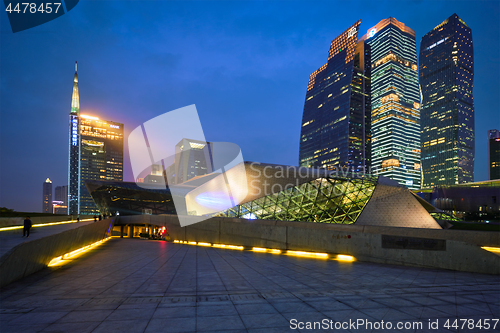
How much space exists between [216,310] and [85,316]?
261cm

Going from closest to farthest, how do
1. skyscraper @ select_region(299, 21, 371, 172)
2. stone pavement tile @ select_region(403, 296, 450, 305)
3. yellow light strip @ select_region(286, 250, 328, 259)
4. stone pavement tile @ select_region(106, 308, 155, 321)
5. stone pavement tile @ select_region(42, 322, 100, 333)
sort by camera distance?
1. stone pavement tile @ select_region(42, 322, 100, 333)
2. stone pavement tile @ select_region(106, 308, 155, 321)
3. stone pavement tile @ select_region(403, 296, 450, 305)
4. yellow light strip @ select_region(286, 250, 328, 259)
5. skyscraper @ select_region(299, 21, 371, 172)

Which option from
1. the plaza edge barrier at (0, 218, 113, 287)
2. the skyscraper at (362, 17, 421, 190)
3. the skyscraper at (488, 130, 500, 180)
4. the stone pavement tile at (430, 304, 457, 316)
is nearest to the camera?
the stone pavement tile at (430, 304, 457, 316)

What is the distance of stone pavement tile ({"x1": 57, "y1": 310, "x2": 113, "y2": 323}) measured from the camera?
5.11 meters

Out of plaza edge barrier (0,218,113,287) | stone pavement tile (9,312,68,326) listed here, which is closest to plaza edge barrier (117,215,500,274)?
plaza edge barrier (0,218,113,287)

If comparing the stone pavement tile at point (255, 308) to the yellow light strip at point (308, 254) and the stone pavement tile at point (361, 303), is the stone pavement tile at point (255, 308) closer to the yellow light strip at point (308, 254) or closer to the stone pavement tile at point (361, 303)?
the stone pavement tile at point (361, 303)

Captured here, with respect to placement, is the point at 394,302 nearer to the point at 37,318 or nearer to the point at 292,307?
the point at 292,307

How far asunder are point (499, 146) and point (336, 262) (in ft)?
784

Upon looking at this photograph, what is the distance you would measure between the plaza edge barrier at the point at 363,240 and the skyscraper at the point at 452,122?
207 m

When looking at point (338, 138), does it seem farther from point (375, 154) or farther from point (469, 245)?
point (469, 245)

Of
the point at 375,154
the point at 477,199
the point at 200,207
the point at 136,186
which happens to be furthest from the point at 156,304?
the point at 375,154

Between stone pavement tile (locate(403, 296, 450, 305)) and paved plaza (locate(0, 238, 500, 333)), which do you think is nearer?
paved plaza (locate(0, 238, 500, 333))

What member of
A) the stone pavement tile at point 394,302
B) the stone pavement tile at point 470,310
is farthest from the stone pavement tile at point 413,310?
the stone pavement tile at point 470,310

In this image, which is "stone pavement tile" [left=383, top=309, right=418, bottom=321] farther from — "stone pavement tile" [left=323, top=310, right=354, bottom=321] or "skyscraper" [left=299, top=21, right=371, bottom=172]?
"skyscraper" [left=299, top=21, right=371, bottom=172]

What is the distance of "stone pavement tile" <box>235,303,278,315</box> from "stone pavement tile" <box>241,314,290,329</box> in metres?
0.22
